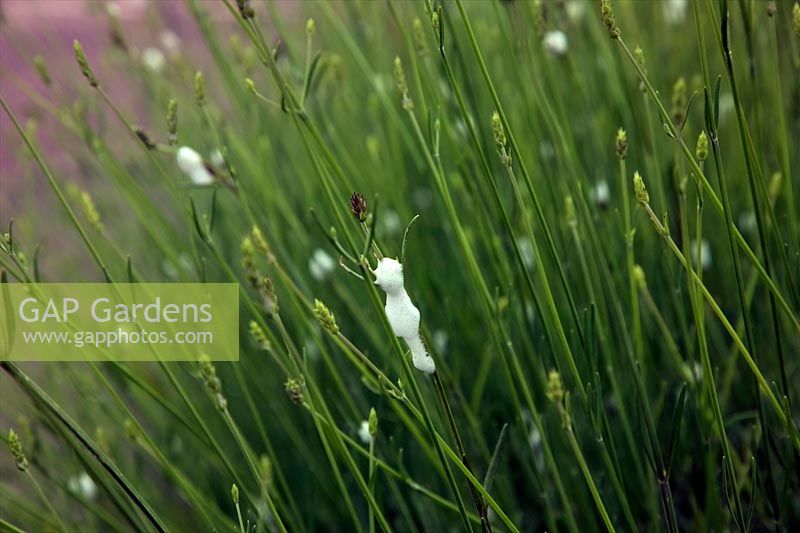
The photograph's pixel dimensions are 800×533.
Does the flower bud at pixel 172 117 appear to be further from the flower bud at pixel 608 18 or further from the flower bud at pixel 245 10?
the flower bud at pixel 608 18

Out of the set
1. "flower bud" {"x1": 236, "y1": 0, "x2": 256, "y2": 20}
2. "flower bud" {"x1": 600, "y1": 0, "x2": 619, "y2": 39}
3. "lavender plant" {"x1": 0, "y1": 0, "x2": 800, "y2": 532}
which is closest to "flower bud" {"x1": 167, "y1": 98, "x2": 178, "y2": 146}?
"lavender plant" {"x1": 0, "y1": 0, "x2": 800, "y2": 532}

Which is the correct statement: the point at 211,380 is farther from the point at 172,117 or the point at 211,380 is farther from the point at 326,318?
→ the point at 172,117

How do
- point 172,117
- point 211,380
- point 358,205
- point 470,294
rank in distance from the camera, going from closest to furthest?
point 358,205 → point 211,380 → point 172,117 → point 470,294

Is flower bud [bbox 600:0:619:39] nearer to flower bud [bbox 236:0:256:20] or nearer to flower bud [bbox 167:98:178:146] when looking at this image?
flower bud [bbox 236:0:256:20]

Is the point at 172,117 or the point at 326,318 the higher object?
the point at 172,117

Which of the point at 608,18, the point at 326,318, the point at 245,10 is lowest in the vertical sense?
the point at 326,318

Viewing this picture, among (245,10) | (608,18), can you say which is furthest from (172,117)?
(608,18)

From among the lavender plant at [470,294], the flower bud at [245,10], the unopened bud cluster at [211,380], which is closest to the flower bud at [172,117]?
the lavender plant at [470,294]

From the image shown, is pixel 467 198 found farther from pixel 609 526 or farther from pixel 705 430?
pixel 609 526

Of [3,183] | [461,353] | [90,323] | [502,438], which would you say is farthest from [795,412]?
[3,183]
